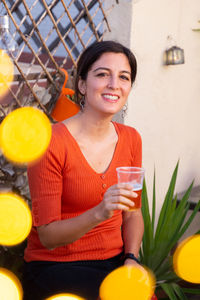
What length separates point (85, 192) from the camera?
1.69 m

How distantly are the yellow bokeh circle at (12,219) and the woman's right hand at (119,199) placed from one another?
759 millimetres

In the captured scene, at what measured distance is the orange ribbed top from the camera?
5.27ft

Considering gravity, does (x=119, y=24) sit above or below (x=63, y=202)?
above

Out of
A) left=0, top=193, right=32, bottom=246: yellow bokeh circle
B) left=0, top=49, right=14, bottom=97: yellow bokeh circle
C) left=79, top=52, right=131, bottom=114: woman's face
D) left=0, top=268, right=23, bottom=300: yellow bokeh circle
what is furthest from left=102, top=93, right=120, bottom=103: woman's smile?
left=0, top=268, right=23, bottom=300: yellow bokeh circle

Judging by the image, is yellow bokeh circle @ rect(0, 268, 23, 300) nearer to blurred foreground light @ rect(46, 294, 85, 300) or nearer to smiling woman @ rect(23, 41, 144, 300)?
smiling woman @ rect(23, 41, 144, 300)

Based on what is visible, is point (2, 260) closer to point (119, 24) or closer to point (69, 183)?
point (69, 183)

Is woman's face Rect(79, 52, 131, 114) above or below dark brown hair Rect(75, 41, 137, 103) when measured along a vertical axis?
below

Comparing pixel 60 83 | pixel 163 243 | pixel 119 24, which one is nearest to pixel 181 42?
pixel 119 24

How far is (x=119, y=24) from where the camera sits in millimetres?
2658

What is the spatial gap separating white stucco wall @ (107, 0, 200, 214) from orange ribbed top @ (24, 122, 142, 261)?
3.74 ft

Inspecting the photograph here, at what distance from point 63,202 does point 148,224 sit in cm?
84

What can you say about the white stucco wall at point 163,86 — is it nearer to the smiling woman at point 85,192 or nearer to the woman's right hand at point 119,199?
the smiling woman at point 85,192

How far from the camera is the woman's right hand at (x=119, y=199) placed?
1365 millimetres

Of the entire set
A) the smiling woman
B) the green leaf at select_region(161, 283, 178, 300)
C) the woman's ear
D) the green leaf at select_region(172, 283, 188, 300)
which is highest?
the woman's ear
